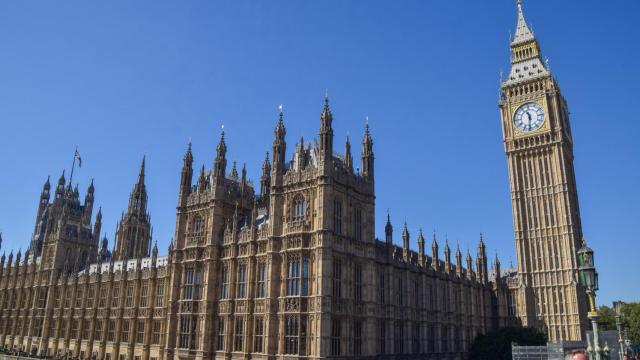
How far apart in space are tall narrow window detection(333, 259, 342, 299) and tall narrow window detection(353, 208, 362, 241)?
3945 mm

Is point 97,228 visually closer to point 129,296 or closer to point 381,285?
point 129,296

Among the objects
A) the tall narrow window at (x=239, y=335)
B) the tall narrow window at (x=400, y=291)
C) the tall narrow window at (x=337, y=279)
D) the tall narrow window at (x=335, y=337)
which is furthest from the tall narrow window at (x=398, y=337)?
the tall narrow window at (x=239, y=335)

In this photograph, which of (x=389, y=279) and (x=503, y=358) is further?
(x=503, y=358)

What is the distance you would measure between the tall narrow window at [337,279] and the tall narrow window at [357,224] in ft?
12.9

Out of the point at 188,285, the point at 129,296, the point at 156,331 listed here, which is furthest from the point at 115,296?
the point at 188,285

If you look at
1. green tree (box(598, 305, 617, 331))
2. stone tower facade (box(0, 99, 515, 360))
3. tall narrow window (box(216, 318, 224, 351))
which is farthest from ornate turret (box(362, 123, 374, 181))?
green tree (box(598, 305, 617, 331))

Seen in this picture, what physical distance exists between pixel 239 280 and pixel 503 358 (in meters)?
34.3

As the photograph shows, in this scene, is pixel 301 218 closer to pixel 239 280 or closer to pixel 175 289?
pixel 239 280

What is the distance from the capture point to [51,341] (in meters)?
85.6

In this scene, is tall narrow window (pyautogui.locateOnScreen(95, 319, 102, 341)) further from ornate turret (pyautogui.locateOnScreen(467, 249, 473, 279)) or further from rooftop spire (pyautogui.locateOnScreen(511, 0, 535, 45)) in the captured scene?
rooftop spire (pyautogui.locateOnScreen(511, 0, 535, 45))

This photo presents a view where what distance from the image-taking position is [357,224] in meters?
48.7

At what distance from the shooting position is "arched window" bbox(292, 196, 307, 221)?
1822 inches

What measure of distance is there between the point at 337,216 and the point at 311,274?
19.5 ft

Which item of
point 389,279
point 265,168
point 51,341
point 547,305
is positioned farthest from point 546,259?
point 51,341
